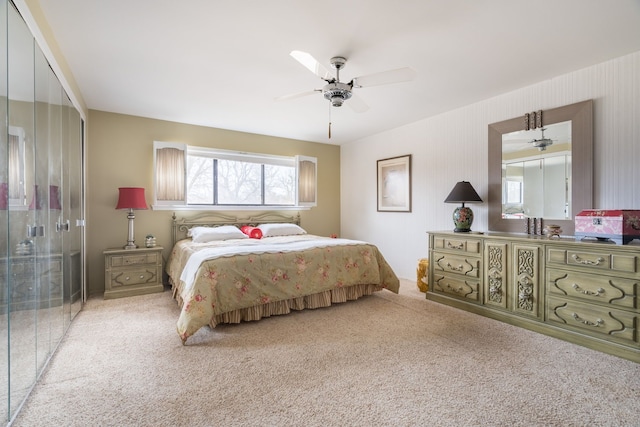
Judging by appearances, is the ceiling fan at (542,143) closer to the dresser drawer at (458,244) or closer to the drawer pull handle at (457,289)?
the dresser drawer at (458,244)

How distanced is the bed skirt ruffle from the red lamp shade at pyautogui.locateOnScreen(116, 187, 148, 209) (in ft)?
4.13

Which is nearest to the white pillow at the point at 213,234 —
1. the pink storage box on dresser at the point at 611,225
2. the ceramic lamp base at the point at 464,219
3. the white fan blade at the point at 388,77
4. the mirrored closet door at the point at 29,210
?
the mirrored closet door at the point at 29,210

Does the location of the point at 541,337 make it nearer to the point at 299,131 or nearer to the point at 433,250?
the point at 433,250

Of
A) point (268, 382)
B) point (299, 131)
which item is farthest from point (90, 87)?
point (268, 382)

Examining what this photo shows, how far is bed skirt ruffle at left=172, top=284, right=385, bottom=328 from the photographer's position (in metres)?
3.09

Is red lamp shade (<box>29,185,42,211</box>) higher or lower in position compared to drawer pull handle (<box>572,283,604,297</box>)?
higher

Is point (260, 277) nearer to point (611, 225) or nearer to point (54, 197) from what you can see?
point (54, 197)

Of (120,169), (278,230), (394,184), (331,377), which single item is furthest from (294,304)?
(120,169)

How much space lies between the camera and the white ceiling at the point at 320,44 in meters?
2.16

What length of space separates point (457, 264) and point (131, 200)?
168 inches

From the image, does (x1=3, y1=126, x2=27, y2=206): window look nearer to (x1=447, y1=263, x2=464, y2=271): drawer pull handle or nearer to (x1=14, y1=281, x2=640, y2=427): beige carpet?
(x1=14, y1=281, x2=640, y2=427): beige carpet

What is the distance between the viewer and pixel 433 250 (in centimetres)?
395

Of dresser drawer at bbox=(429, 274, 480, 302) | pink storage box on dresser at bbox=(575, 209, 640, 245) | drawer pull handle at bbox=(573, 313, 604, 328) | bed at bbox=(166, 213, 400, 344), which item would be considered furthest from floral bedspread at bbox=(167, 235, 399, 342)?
pink storage box on dresser at bbox=(575, 209, 640, 245)

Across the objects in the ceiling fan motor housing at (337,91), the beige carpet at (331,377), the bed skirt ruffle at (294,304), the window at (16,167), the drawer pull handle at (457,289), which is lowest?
the beige carpet at (331,377)
